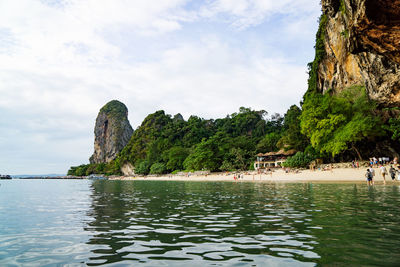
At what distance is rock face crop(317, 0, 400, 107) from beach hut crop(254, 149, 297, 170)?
1845 centimetres

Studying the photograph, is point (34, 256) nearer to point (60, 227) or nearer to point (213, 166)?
point (60, 227)

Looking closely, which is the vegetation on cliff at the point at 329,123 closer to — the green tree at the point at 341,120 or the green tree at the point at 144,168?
the green tree at the point at 341,120

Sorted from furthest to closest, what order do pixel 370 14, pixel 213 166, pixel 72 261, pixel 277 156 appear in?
pixel 213 166, pixel 277 156, pixel 370 14, pixel 72 261

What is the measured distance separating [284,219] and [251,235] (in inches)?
116

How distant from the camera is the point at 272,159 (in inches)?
2739

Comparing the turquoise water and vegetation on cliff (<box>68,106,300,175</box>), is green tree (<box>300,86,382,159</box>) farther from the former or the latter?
the turquoise water

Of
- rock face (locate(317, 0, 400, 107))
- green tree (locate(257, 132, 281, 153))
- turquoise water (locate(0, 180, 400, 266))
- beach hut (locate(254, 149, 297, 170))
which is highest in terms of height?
rock face (locate(317, 0, 400, 107))

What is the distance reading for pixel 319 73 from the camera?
56.8 metres

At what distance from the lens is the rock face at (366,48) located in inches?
622

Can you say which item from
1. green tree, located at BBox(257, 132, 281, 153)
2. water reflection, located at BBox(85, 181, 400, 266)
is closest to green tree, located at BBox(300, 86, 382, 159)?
green tree, located at BBox(257, 132, 281, 153)

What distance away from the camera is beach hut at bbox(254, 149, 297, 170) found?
66250 mm

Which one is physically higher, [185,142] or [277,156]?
[185,142]

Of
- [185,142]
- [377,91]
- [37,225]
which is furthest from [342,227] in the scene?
[185,142]

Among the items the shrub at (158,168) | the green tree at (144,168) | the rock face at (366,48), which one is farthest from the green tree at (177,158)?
the rock face at (366,48)
